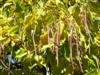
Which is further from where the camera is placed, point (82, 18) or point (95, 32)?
point (95, 32)

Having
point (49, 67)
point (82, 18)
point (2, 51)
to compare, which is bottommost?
point (49, 67)

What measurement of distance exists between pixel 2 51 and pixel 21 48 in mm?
78

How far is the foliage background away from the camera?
1.28m

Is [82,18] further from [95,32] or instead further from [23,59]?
[23,59]

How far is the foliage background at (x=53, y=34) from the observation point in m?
1.28

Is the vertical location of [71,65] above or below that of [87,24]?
below

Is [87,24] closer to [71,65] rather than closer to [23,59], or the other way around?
[71,65]

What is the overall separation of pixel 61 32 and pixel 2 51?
0.28 m

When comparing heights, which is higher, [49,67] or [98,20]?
[98,20]

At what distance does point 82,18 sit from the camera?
1.29m

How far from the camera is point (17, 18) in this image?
137 cm

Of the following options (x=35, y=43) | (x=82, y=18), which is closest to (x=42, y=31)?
(x=35, y=43)

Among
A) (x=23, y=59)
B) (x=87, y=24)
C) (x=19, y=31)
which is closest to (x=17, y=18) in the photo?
(x=19, y=31)

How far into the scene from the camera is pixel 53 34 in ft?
4.19
